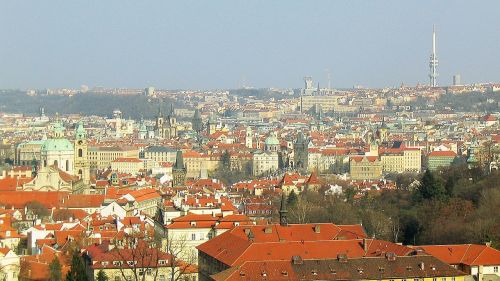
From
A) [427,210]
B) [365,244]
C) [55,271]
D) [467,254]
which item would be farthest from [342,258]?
[427,210]

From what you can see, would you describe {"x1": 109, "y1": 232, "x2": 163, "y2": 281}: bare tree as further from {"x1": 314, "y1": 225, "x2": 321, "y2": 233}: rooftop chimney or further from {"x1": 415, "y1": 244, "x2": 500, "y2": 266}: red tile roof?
{"x1": 415, "y1": 244, "x2": 500, "y2": 266}: red tile roof

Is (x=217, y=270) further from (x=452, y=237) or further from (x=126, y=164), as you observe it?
(x=126, y=164)

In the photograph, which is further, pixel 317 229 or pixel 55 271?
pixel 317 229

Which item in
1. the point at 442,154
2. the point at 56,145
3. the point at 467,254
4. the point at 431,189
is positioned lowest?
the point at 442,154

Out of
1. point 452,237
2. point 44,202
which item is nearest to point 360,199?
point 44,202

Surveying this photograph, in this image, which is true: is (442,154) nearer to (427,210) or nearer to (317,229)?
(427,210)

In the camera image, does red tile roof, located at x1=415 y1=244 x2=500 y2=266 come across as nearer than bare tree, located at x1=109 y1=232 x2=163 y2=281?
No

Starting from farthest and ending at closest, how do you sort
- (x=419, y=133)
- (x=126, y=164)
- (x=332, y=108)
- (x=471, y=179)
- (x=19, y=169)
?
(x=332, y=108) < (x=419, y=133) < (x=126, y=164) < (x=19, y=169) < (x=471, y=179)

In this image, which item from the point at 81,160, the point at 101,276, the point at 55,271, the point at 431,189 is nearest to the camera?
the point at 101,276

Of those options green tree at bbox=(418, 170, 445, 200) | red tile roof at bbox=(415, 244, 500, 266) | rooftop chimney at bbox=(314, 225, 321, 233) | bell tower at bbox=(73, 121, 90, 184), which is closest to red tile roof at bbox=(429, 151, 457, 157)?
bell tower at bbox=(73, 121, 90, 184)

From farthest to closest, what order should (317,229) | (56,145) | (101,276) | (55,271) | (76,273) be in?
(56,145), (317,229), (55,271), (101,276), (76,273)

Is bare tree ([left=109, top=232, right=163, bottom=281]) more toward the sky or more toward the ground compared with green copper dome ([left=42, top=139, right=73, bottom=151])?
more toward the ground
